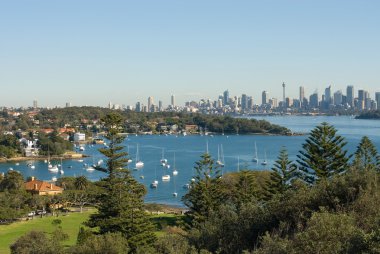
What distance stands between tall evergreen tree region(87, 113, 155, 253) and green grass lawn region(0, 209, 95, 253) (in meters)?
3.28

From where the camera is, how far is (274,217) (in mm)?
9828

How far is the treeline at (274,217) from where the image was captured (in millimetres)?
6465

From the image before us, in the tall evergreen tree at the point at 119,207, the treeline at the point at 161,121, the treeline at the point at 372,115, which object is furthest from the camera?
the treeline at the point at 372,115

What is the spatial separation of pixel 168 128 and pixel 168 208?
227 ft

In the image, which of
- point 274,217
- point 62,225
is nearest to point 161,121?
point 62,225

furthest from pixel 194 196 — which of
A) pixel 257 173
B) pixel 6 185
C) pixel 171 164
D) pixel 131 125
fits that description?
pixel 131 125

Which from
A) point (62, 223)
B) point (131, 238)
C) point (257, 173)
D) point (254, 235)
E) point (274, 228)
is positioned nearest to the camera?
point (274, 228)

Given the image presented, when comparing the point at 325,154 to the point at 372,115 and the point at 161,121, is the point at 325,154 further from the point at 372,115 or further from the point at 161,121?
the point at 372,115

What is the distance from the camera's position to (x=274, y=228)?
29.3 feet

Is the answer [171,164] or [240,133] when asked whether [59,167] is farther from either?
[240,133]

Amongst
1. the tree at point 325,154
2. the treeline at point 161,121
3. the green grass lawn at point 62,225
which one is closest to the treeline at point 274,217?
the tree at point 325,154

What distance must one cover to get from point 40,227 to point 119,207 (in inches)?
307

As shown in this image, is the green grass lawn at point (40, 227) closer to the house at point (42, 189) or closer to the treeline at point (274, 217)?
the treeline at point (274, 217)

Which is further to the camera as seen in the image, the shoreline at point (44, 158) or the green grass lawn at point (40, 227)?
the shoreline at point (44, 158)
